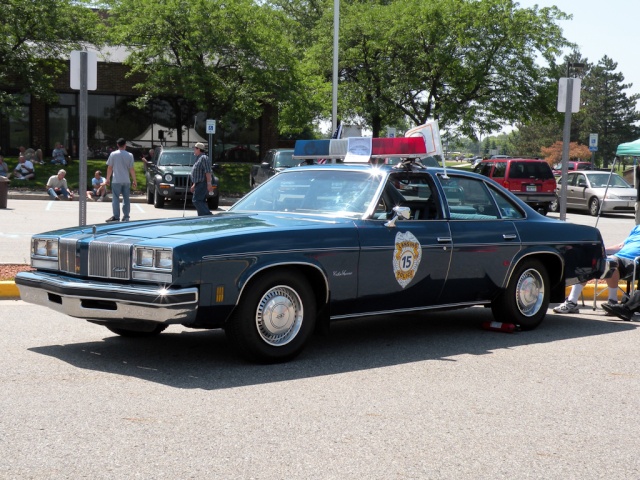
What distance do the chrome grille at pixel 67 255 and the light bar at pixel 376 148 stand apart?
2642 millimetres

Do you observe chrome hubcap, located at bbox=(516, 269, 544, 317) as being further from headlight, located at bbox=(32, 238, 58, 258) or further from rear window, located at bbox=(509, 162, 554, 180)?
rear window, located at bbox=(509, 162, 554, 180)

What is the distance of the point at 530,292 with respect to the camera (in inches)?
347

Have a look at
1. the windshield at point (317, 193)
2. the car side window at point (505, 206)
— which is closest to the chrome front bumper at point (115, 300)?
the windshield at point (317, 193)

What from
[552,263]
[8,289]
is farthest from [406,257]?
[8,289]

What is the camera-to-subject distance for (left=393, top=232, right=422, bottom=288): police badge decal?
7.55 m

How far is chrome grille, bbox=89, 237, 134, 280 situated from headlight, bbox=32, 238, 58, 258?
0.52m

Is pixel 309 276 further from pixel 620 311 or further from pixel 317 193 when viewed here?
pixel 620 311

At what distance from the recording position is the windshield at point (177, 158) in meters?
26.7

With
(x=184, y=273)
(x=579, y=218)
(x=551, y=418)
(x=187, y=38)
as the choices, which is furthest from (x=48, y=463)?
(x=187, y=38)

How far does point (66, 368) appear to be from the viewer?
659 centimetres

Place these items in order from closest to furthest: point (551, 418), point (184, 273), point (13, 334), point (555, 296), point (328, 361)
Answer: point (551, 418) < point (184, 273) < point (328, 361) < point (13, 334) < point (555, 296)

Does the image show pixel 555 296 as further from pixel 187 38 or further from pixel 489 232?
pixel 187 38

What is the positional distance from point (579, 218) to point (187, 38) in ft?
53.7

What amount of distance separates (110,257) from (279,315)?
128 cm
